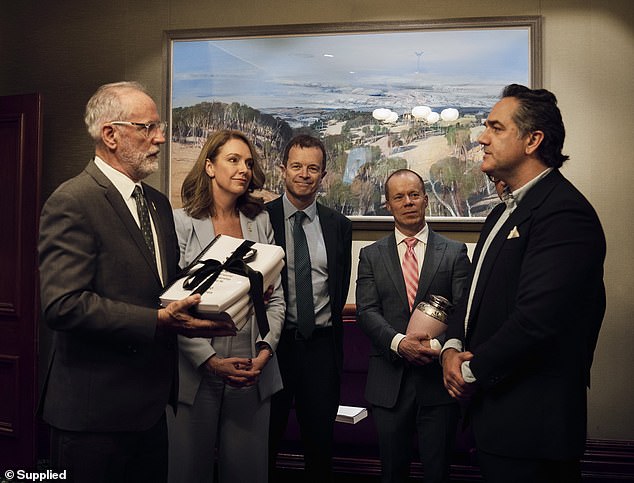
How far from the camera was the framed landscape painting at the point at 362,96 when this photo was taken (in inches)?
158

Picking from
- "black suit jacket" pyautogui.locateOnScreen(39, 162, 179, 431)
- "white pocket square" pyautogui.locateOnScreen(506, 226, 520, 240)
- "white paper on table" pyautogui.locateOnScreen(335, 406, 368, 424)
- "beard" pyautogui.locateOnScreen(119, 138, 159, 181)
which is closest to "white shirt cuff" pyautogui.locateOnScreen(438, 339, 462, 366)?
"white pocket square" pyautogui.locateOnScreen(506, 226, 520, 240)

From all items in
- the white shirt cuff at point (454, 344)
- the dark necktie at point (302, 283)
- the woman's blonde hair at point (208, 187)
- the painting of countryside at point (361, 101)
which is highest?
the painting of countryside at point (361, 101)

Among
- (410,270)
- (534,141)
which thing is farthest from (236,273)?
(410,270)

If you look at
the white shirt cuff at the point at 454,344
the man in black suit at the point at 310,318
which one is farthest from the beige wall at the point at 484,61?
the white shirt cuff at the point at 454,344

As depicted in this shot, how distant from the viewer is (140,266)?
6.60ft

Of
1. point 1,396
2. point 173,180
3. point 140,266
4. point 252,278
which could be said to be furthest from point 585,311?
point 1,396

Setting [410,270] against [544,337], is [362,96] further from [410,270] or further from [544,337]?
[544,337]

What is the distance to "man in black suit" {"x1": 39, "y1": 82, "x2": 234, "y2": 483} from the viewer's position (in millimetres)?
1889

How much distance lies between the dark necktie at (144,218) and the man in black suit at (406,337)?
3.84 ft

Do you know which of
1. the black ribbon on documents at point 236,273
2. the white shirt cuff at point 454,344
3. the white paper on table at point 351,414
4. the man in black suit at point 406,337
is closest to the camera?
the black ribbon on documents at point 236,273

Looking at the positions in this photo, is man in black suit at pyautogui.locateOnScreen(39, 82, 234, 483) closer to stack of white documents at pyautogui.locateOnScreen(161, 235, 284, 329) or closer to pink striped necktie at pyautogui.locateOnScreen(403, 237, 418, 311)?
stack of white documents at pyautogui.locateOnScreen(161, 235, 284, 329)

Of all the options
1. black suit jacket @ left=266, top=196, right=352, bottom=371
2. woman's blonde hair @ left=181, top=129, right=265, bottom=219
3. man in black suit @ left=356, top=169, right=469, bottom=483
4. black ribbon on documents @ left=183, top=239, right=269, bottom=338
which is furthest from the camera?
black suit jacket @ left=266, top=196, right=352, bottom=371

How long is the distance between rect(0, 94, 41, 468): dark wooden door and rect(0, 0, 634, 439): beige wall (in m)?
0.45

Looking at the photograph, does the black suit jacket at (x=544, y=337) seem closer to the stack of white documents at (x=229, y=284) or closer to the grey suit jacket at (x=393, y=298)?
the stack of white documents at (x=229, y=284)
